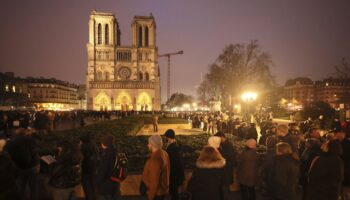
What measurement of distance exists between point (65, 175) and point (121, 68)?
91.7 m

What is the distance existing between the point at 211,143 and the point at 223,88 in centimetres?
5268

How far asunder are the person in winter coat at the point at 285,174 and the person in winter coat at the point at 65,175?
13.2 feet

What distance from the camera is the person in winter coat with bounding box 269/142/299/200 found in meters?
5.57

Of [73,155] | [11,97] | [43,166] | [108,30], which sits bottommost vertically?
[43,166]

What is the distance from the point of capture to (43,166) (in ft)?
25.0

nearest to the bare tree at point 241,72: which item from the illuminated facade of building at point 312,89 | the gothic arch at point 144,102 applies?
the gothic arch at point 144,102

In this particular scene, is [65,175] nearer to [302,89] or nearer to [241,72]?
[241,72]

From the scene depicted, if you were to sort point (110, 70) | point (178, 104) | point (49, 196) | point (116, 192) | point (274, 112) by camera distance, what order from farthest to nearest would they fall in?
1. point (178, 104)
2. point (110, 70)
3. point (274, 112)
4. point (49, 196)
5. point (116, 192)

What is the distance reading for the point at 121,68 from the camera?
95.4m

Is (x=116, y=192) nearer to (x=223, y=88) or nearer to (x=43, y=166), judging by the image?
(x=43, y=166)

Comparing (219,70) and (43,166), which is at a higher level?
(219,70)

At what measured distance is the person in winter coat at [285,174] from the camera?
5566 millimetres

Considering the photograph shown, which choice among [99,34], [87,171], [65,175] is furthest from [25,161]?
[99,34]

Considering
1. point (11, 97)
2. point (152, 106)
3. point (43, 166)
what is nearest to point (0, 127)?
point (43, 166)
